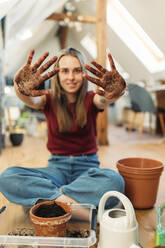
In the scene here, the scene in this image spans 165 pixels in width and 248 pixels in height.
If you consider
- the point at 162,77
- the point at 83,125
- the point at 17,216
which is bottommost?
the point at 17,216

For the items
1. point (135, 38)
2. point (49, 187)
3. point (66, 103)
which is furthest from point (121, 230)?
point (135, 38)

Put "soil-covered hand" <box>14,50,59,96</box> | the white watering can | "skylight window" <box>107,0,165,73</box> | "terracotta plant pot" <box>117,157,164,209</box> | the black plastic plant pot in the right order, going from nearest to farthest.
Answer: the white watering can, "soil-covered hand" <box>14,50,59,96</box>, "terracotta plant pot" <box>117,157,164,209</box>, the black plastic plant pot, "skylight window" <box>107,0,165,73</box>

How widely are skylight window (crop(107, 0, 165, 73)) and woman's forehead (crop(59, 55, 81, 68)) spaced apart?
3.01 metres

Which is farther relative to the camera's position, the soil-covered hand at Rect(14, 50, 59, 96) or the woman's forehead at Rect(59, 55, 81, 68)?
the woman's forehead at Rect(59, 55, 81, 68)

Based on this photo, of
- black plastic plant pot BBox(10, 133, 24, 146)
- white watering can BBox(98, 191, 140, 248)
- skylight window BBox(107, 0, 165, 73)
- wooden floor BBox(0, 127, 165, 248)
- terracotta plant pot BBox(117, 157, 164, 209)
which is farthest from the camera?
skylight window BBox(107, 0, 165, 73)

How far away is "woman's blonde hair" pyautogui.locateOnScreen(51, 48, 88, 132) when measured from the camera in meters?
1.27

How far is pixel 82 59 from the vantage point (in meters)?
1.29

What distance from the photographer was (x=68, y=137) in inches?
51.8

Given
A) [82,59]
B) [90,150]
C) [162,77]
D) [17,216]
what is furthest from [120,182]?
[162,77]

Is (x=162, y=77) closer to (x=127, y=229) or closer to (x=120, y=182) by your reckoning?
(x=120, y=182)

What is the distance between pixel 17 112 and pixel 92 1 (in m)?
2.27

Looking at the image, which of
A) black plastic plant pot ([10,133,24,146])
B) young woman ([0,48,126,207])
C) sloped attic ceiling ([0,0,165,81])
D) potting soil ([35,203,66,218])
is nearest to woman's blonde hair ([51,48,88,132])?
young woman ([0,48,126,207])

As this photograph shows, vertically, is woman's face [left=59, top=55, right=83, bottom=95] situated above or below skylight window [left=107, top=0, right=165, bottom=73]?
below

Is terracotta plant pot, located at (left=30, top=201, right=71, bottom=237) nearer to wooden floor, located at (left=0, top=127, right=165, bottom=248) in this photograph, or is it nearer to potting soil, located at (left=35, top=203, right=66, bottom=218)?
potting soil, located at (left=35, top=203, right=66, bottom=218)
